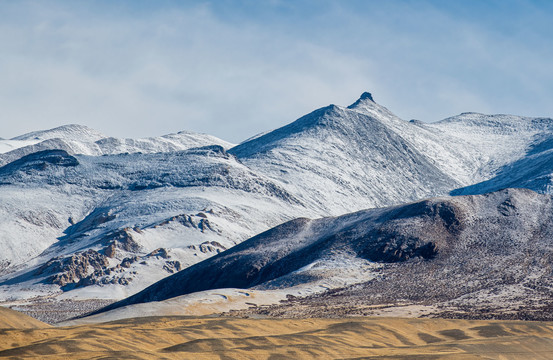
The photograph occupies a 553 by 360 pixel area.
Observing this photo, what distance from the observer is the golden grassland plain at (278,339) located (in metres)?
43.2

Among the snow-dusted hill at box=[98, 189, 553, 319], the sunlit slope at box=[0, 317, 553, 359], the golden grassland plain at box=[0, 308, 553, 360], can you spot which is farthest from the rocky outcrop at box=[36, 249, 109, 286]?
the sunlit slope at box=[0, 317, 553, 359]

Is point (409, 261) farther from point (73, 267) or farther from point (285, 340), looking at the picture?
point (73, 267)

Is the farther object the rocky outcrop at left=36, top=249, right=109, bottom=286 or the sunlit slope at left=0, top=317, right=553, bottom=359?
the rocky outcrop at left=36, top=249, right=109, bottom=286

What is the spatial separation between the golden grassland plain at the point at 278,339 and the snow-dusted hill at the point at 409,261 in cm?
1305

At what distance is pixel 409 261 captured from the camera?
96750 mm

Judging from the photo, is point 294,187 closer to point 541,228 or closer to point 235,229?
point 235,229

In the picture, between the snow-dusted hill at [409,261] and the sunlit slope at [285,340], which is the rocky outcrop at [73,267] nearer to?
the snow-dusted hill at [409,261]

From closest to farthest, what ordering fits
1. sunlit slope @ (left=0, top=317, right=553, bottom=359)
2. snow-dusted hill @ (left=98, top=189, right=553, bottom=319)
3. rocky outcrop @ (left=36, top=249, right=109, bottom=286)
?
sunlit slope @ (left=0, top=317, right=553, bottom=359)
snow-dusted hill @ (left=98, top=189, right=553, bottom=319)
rocky outcrop @ (left=36, top=249, right=109, bottom=286)

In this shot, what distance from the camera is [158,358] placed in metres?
41.0

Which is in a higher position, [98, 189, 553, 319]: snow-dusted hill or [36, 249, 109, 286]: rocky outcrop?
[36, 249, 109, 286]: rocky outcrop

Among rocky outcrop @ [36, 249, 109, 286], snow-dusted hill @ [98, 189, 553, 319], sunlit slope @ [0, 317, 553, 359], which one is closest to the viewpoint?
sunlit slope @ [0, 317, 553, 359]

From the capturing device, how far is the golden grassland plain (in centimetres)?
4316

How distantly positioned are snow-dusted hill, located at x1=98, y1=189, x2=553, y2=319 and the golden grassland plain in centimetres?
1305

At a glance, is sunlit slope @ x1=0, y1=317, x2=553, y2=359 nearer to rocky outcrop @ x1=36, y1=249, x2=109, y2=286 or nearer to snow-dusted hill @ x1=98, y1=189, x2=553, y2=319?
snow-dusted hill @ x1=98, y1=189, x2=553, y2=319
